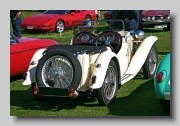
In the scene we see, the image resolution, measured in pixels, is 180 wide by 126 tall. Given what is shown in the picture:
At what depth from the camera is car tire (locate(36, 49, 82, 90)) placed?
6346 mm

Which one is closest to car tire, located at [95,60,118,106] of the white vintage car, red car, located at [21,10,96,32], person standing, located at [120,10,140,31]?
the white vintage car

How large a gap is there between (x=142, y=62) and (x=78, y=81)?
228 cm

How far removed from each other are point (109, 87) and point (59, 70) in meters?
0.97

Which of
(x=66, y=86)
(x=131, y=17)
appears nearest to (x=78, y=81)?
(x=66, y=86)

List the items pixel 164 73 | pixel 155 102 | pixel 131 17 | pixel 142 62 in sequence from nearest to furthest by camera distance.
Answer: pixel 164 73, pixel 155 102, pixel 142 62, pixel 131 17

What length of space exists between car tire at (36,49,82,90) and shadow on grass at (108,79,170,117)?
33.2 inches

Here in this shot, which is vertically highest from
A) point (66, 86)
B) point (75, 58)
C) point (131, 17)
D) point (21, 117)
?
point (131, 17)

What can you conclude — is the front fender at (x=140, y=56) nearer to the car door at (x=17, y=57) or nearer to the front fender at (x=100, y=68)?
the front fender at (x=100, y=68)

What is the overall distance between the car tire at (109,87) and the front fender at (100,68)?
0.17 meters

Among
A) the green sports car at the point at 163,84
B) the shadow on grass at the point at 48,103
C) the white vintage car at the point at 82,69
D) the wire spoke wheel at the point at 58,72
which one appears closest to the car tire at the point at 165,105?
the green sports car at the point at 163,84

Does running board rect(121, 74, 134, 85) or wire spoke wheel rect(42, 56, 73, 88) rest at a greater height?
wire spoke wheel rect(42, 56, 73, 88)

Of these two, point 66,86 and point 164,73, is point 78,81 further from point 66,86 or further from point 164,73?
point 164,73

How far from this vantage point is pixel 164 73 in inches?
237

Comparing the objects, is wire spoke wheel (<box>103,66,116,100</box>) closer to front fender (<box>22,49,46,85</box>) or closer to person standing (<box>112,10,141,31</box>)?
front fender (<box>22,49,46,85</box>)
